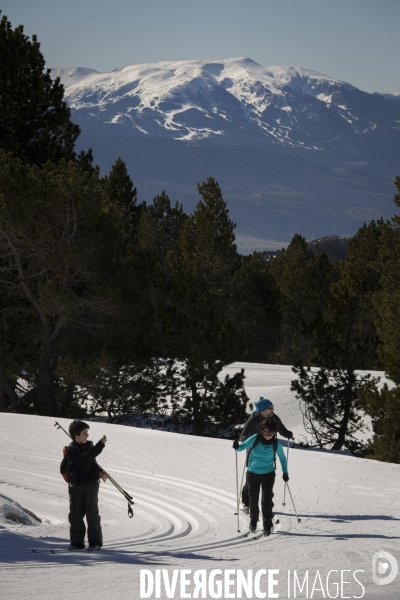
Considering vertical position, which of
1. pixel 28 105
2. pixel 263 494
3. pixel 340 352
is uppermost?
pixel 28 105

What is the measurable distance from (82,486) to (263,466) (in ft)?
6.29

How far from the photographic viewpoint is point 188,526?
923 cm

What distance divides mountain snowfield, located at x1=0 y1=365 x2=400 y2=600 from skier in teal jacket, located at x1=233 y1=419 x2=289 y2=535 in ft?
1.00

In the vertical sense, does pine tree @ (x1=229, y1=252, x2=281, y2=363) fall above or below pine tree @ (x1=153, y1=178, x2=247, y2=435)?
above

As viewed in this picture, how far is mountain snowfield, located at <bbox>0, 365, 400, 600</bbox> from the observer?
20.2 feet

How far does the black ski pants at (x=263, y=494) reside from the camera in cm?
852

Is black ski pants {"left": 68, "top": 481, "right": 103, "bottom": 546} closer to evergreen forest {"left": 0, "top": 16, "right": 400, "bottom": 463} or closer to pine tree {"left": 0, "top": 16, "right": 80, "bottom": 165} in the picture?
evergreen forest {"left": 0, "top": 16, "right": 400, "bottom": 463}

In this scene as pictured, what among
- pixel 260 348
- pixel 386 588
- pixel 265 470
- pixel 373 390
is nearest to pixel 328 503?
pixel 265 470

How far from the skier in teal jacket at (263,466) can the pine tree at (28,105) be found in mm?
15736

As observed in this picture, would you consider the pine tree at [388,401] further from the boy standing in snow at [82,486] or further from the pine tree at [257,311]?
the pine tree at [257,311]

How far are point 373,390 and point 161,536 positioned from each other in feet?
44.6

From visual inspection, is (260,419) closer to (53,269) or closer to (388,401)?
(388,401)

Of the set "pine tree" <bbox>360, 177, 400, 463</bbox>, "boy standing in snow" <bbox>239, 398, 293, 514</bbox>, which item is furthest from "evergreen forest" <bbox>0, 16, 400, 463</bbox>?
"boy standing in snow" <bbox>239, 398, 293, 514</bbox>

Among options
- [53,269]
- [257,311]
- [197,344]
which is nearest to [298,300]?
[257,311]
